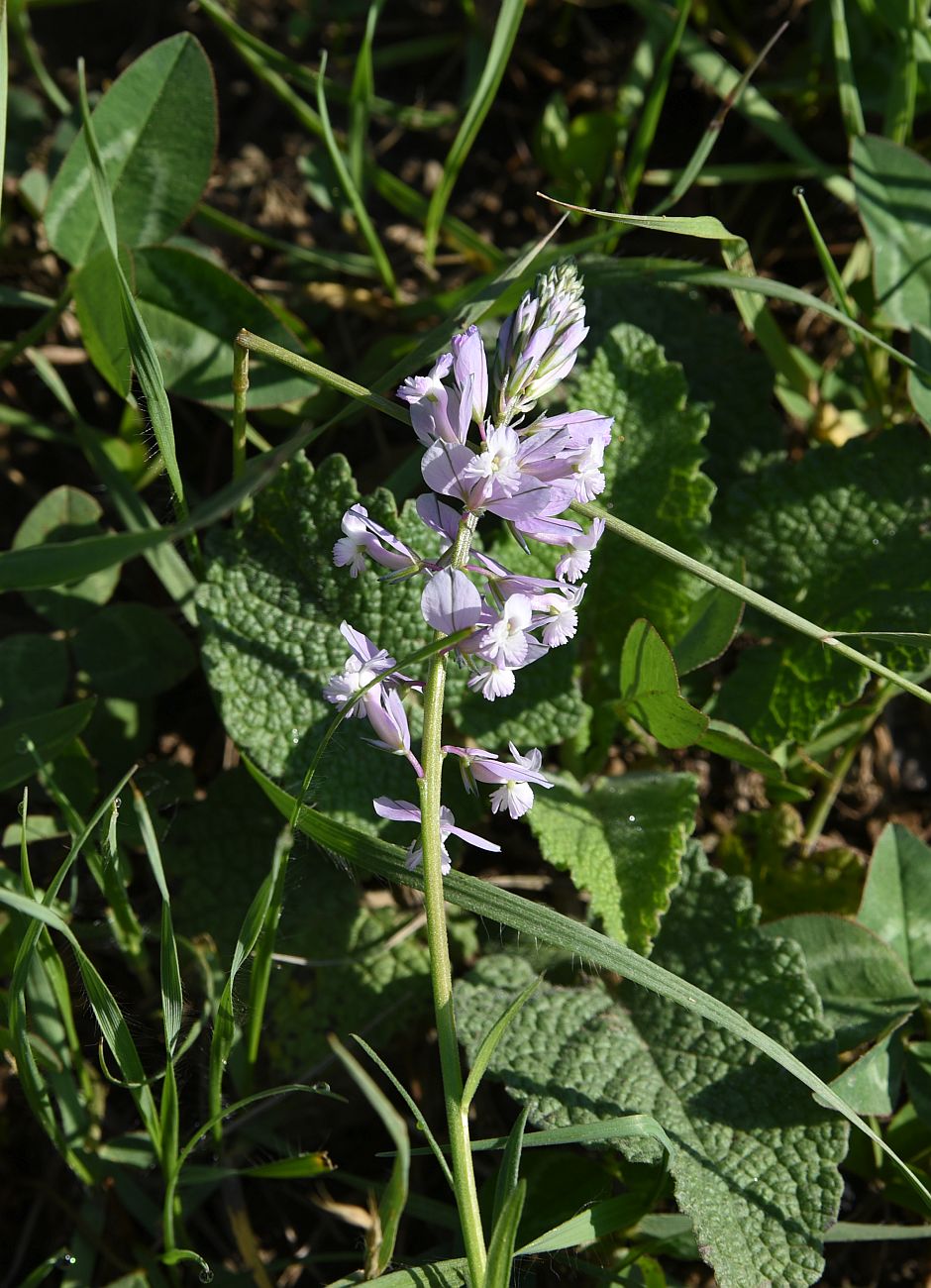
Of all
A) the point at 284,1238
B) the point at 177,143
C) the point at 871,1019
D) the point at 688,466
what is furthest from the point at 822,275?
the point at 284,1238

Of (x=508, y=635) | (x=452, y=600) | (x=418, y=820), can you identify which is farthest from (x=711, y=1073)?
(x=452, y=600)

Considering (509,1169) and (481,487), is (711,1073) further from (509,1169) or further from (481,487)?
(481,487)

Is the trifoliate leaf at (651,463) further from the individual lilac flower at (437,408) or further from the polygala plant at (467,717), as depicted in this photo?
the individual lilac flower at (437,408)

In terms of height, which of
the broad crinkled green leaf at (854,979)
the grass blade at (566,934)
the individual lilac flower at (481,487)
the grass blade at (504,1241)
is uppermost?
the individual lilac flower at (481,487)

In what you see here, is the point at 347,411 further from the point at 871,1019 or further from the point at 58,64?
the point at 58,64

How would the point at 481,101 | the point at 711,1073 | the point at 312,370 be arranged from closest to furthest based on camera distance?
the point at 312,370
the point at 711,1073
the point at 481,101

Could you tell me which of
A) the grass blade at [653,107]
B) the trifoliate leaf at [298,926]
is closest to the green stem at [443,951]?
the trifoliate leaf at [298,926]
